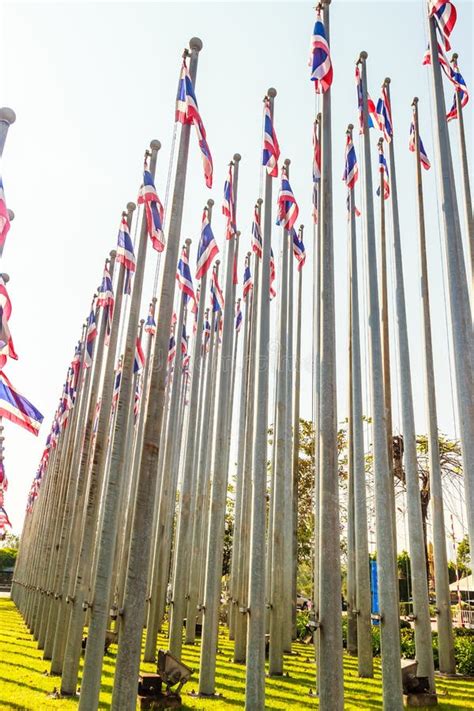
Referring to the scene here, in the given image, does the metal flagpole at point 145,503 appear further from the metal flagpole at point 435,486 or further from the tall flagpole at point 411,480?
the metal flagpole at point 435,486

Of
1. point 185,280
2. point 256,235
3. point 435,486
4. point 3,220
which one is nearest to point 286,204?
point 256,235

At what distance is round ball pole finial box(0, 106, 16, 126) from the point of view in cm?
884

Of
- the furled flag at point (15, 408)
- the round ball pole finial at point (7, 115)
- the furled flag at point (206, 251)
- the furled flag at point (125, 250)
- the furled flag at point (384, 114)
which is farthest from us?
the furled flag at point (384, 114)

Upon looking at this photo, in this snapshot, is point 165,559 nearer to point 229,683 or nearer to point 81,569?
point 229,683

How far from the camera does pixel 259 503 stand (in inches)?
402

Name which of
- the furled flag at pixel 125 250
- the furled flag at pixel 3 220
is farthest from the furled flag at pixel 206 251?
the furled flag at pixel 3 220

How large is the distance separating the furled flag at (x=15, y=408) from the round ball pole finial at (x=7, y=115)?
4.87 meters

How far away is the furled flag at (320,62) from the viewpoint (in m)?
10.2

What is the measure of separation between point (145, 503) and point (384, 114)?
11291 millimetres

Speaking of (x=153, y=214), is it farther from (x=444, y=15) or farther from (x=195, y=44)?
(x=444, y=15)

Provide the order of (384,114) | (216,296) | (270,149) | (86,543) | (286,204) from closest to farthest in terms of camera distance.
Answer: (86,543), (270,149), (286,204), (384,114), (216,296)

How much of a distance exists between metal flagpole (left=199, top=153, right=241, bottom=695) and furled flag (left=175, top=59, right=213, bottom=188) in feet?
13.3

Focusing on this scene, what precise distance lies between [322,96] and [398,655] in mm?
9523

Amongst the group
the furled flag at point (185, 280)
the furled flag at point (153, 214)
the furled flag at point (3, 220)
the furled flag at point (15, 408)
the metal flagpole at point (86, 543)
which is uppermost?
the furled flag at point (185, 280)
